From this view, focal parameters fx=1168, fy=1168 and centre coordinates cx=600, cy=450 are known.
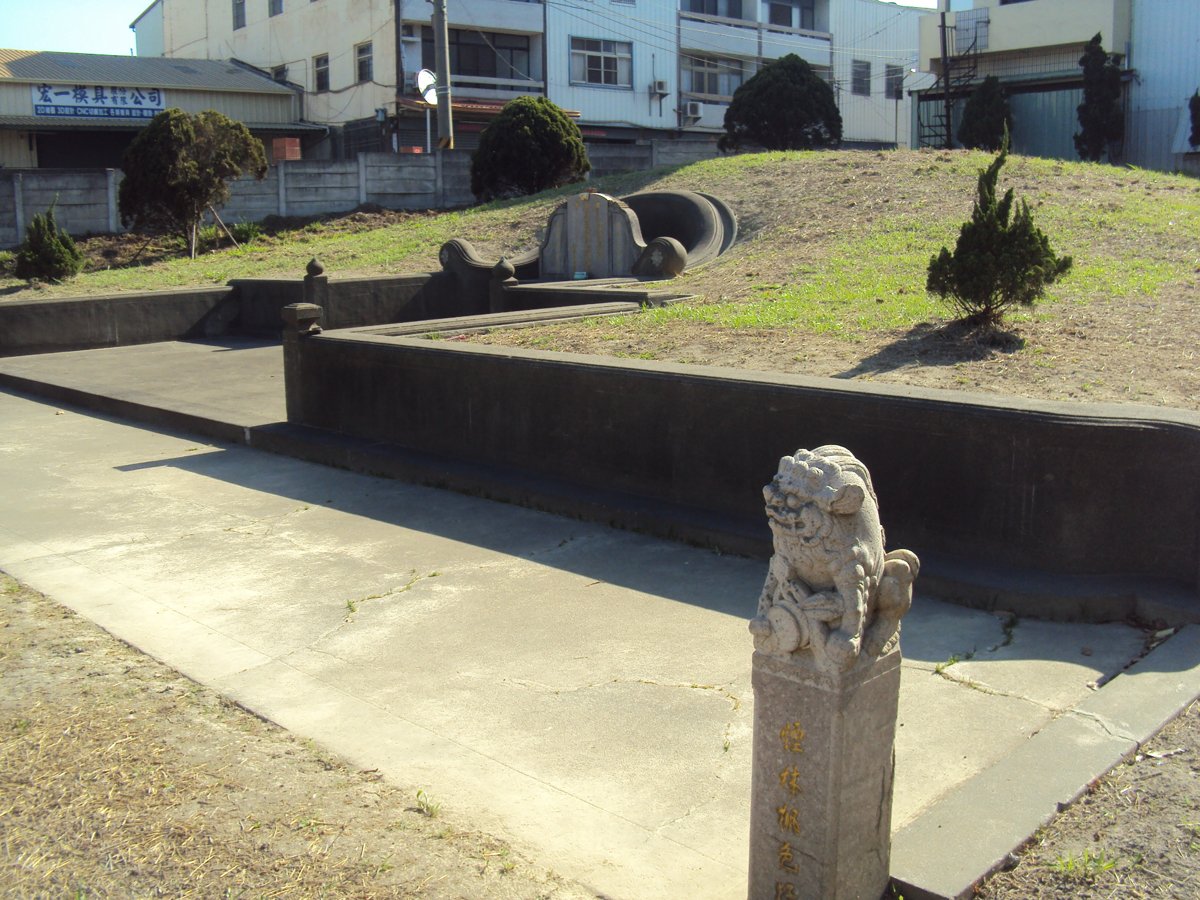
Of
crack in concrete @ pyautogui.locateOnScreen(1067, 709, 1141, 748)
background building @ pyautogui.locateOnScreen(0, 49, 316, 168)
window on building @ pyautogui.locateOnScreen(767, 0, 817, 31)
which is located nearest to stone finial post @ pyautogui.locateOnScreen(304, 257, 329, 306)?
crack in concrete @ pyautogui.locateOnScreen(1067, 709, 1141, 748)

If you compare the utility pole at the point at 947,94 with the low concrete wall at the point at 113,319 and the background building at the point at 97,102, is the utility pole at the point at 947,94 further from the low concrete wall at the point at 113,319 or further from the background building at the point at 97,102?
the low concrete wall at the point at 113,319

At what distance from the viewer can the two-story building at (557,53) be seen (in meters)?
33.4

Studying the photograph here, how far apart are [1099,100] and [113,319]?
2504cm

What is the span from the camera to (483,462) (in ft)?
27.7

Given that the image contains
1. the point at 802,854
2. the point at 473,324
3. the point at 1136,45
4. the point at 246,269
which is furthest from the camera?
the point at 1136,45

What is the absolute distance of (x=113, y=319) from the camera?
15.9 m

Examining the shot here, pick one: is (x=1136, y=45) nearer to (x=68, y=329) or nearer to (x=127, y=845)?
(x=68, y=329)

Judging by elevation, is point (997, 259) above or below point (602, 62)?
below

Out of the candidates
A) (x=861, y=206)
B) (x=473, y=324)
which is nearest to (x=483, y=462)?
(x=473, y=324)

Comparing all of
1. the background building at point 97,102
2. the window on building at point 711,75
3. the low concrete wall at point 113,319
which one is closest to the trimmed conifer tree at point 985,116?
the window on building at point 711,75

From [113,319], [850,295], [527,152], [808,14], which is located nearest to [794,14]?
[808,14]

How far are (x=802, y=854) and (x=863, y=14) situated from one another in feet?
151

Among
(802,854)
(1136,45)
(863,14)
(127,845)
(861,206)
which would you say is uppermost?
(863,14)

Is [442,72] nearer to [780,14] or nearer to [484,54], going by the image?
[484,54]
